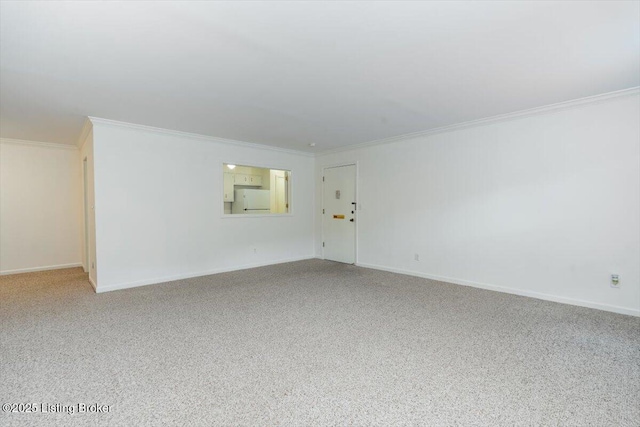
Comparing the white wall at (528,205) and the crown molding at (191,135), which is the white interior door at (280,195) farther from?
the white wall at (528,205)

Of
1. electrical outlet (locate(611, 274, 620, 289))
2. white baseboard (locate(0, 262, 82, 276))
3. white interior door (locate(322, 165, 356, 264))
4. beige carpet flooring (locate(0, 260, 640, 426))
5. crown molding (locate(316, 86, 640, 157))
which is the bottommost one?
beige carpet flooring (locate(0, 260, 640, 426))

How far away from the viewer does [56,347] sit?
2.54 metres

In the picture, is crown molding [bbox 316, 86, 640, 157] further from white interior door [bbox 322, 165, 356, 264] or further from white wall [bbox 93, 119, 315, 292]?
white wall [bbox 93, 119, 315, 292]

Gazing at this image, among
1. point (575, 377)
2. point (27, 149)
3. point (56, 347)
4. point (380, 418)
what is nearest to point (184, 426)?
point (380, 418)

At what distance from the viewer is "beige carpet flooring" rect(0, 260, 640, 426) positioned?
175 centimetres

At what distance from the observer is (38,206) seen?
5504 mm

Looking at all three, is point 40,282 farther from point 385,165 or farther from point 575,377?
point 575,377

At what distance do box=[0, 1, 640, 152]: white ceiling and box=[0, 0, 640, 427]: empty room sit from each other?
2 cm

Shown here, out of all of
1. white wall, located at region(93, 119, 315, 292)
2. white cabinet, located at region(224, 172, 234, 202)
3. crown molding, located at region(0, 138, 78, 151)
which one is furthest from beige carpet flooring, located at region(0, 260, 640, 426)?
crown molding, located at region(0, 138, 78, 151)

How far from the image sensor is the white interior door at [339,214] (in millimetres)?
6066

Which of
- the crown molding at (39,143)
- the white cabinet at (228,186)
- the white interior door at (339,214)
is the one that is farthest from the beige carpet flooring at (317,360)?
the crown molding at (39,143)

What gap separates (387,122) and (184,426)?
398 cm

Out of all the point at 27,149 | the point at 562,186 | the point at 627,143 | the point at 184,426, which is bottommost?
the point at 184,426

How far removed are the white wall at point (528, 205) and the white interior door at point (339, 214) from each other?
786mm
